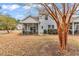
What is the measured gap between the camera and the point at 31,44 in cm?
299

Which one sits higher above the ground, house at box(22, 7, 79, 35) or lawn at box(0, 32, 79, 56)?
house at box(22, 7, 79, 35)

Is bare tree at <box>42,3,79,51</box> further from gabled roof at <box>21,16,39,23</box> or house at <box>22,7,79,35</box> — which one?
gabled roof at <box>21,16,39,23</box>

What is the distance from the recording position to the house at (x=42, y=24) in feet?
9.68

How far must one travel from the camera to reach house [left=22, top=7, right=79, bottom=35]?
295 centimetres

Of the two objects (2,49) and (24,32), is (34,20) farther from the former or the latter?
(2,49)

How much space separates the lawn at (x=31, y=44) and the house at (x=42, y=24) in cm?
6

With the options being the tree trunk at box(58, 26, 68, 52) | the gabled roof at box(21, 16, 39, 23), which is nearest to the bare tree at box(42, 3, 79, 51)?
the tree trunk at box(58, 26, 68, 52)

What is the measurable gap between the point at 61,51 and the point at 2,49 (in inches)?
21.0

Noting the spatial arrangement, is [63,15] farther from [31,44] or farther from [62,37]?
[31,44]

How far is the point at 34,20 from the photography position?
2969mm

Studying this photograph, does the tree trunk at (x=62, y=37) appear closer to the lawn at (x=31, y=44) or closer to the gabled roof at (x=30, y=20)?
the lawn at (x=31, y=44)

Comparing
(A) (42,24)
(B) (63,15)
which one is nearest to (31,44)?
(A) (42,24)

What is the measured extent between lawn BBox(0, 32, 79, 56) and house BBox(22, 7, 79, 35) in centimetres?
6

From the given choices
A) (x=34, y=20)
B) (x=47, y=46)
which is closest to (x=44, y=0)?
(x=34, y=20)
